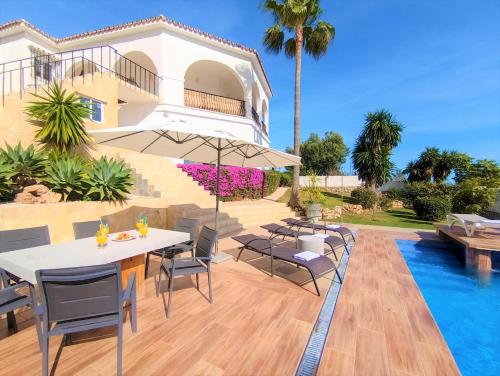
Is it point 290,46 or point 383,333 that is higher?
point 290,46

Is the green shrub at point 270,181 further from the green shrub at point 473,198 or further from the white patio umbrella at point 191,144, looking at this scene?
the green shrub at point 473,198

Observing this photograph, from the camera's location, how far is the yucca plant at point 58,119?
6840 millimetres

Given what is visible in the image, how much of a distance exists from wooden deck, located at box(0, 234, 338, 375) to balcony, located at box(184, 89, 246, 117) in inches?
525

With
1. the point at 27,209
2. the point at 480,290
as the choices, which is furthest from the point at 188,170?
the point at 480,290

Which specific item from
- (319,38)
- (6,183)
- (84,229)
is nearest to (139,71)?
(319,38)

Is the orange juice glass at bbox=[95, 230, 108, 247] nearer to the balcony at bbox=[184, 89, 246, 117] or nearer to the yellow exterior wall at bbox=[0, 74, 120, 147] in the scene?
the yellow exterior wall at bbox=[0, 74, 120, 147]

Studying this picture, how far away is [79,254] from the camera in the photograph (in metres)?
2.88

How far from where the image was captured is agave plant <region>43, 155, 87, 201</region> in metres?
5.57

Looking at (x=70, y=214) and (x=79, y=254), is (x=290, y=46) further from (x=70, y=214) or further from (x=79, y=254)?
(x=79, y=254)

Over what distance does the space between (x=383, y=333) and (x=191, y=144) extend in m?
4.91

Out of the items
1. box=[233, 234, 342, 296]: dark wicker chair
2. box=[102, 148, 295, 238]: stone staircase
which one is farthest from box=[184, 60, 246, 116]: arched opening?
box=[233, 234, 342, 296]: dark wicker chair


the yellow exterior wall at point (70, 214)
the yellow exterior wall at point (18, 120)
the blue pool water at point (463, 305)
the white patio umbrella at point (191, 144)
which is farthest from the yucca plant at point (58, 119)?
the blue pool water at point (463, 305)

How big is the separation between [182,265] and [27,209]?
358cm

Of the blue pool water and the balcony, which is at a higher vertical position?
the balcony
